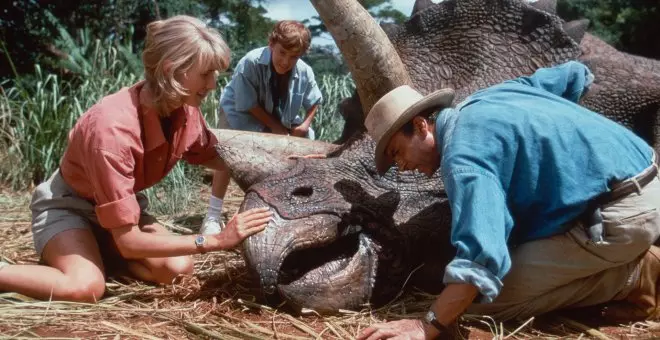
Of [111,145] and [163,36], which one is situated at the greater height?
[163,36]

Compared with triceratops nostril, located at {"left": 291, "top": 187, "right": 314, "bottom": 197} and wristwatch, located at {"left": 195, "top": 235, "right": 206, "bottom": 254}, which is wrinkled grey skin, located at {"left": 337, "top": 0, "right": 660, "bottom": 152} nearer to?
triceratops nostril, located at {"left": 291, "top": 187, "right": 314, "bottom": 197}

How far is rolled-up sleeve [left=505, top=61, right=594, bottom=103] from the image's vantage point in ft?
11.7

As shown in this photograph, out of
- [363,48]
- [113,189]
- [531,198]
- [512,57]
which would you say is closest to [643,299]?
[531,198]

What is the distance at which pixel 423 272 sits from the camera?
11.5 ft

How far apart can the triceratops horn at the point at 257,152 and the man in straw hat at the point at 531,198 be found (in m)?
0.57

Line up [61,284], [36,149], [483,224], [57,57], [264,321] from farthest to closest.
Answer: [57,57] → [36,149] → [61,284] → [264,321] → [483,224]

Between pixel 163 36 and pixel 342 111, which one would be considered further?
pixel 342 111

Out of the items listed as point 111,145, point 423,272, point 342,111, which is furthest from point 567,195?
point 111,145

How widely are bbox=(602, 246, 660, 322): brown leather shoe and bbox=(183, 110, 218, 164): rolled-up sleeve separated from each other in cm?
198

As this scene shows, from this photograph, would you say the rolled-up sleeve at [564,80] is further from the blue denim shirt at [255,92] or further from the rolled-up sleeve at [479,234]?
the blue denim shirt at [255,92]

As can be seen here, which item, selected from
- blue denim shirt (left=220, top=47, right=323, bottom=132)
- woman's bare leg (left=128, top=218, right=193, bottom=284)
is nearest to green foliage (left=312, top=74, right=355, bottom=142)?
blue denim shirt (left=220, top=47, right=323, bottom=132)

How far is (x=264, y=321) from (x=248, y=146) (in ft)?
3.20

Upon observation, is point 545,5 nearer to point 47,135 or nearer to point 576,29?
point 576,29

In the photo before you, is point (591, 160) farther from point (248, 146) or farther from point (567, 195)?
point (248, 146)
